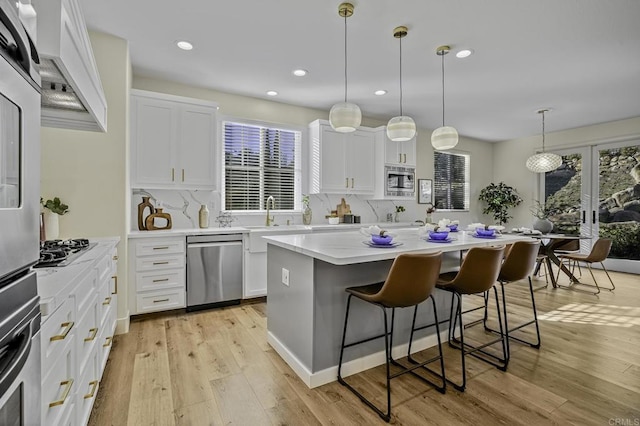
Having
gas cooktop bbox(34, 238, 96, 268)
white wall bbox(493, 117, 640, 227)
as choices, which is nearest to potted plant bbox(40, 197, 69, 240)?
gas cooktop bbox(34, 238, 96, 268)

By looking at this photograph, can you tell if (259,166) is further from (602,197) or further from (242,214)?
(602,197)

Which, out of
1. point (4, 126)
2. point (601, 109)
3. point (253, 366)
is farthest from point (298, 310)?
Answer: point (601, 109)

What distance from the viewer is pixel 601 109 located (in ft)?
17.1

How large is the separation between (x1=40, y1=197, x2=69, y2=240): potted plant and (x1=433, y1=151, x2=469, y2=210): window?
628 centimetres

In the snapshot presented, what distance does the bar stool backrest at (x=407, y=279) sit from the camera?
6.18ft

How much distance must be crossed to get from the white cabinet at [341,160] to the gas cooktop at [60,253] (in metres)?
3.25

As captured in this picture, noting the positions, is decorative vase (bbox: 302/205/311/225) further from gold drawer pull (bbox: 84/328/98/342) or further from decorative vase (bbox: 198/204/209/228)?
gold drawer pull (bbox: 84/328/98/342)

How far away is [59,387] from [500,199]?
7866 millimetres

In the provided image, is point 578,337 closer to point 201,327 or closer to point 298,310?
point 298,310

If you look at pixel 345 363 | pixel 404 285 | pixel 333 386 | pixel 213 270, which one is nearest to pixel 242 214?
pixel 213 270

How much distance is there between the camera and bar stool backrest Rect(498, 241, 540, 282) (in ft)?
8.46

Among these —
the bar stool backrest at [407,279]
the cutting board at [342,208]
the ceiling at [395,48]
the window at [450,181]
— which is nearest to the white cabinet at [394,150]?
the ceiling at [395,48]

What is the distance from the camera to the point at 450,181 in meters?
7.23

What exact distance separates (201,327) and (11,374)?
2723mm
